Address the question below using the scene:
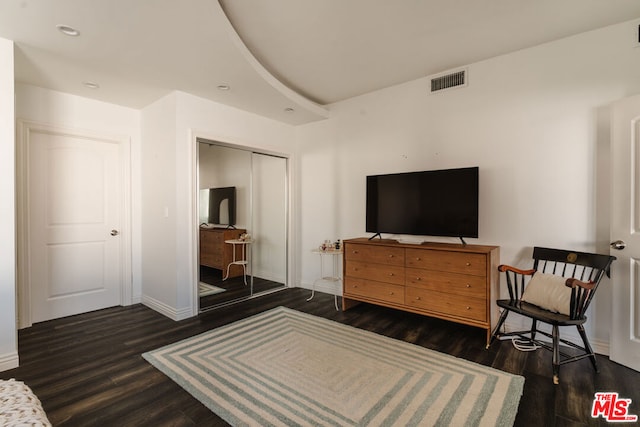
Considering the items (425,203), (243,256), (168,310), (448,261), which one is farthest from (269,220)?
(448,261)

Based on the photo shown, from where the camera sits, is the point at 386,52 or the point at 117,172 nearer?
the point at 386,52

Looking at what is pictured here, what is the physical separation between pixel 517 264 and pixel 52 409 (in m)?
3.79

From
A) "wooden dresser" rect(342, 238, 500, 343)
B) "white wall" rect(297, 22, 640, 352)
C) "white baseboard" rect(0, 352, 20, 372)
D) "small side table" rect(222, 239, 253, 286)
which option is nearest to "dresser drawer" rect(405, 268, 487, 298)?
"wooden dresser" rect(342, 238, 500, 343)

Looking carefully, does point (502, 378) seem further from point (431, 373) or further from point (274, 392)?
point (274, 392)

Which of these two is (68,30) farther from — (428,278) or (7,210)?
(428,278)

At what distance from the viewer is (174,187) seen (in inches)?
129

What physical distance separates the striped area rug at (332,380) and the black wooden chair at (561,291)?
0.49m

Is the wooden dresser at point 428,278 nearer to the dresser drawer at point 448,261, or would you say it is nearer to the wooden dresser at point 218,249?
the dresser drawer at point 448,261

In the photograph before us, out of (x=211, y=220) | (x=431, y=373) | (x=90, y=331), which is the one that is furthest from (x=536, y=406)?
(x=90, y=331)

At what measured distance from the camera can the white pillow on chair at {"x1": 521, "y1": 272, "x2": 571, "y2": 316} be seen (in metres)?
2.29

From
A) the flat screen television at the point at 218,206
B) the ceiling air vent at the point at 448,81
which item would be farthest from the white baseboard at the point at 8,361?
the ceiling air vent at the point at 448,81

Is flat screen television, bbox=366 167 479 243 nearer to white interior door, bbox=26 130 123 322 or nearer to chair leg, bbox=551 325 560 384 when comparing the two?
chair leg, bbox=551 325 560 384

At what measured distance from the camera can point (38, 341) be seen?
9.02 feet

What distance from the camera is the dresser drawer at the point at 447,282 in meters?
2.68
